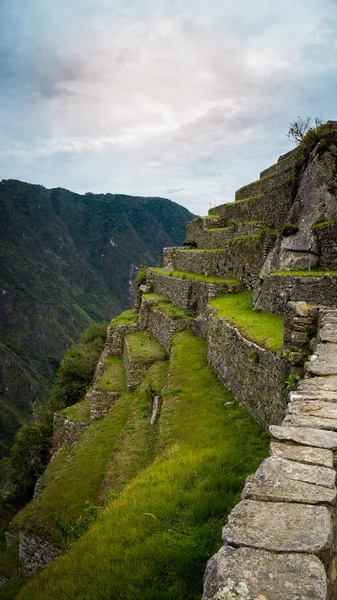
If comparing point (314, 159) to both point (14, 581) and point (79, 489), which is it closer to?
point (79, 489)

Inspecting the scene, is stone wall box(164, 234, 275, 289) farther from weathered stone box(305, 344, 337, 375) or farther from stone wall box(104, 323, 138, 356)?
weathered stone box(305, 344, 337, 375)

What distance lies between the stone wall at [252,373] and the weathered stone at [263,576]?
4.23 m

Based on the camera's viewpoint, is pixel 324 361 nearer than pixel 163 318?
Yes

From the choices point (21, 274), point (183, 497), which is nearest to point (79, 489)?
point (183, 497)

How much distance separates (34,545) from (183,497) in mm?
7201

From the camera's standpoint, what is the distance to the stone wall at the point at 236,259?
52.6 ft

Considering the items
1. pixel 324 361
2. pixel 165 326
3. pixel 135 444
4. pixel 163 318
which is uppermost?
pixel 324 361

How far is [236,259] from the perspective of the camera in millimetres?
18344

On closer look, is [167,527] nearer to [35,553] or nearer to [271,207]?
[35,553]

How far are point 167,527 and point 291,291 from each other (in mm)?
7423

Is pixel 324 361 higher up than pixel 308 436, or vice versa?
pixel 324 361

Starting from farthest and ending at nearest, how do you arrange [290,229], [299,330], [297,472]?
[290,229], [299,330], [297,472]

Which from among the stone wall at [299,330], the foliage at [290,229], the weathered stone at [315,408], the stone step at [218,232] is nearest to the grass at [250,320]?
the stone wall at [299,330]

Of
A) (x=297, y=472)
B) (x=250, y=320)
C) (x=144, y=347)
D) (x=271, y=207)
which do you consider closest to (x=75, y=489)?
(x=250, y=320)
